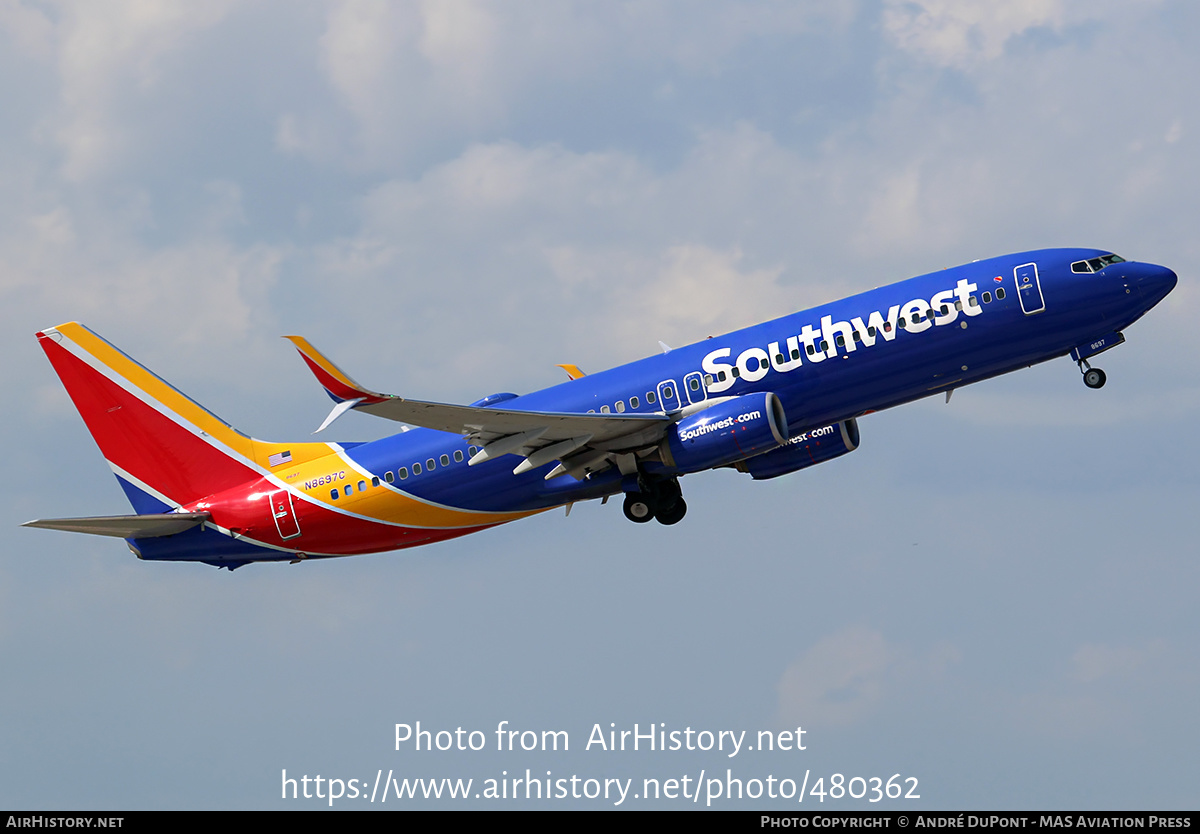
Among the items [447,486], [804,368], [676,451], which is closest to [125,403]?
[447,486]

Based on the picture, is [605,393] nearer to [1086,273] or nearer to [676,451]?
[676,451]

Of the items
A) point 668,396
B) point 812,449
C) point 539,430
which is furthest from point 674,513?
point 539,430

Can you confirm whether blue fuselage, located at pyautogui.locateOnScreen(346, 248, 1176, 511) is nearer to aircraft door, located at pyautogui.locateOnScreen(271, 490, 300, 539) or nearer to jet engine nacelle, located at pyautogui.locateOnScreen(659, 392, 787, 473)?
jet engine nacelle, located at pyautogui.locateOnScreen(659, 392, 787, 473)

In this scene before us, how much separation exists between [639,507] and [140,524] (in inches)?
684

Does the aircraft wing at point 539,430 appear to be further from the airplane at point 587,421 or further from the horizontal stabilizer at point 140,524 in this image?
the horizontal stabilizer at point 140,524

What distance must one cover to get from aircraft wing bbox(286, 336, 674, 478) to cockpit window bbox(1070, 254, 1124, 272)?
12939 millimetres

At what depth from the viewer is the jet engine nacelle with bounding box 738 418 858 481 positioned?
4472 cm

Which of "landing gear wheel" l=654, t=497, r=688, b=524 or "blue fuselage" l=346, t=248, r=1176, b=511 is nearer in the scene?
"blue fuselage" l=346, t=248, r=1176, b=511

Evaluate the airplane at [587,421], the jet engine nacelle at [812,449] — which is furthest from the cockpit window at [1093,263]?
the jet engine nacelle at [812,449]

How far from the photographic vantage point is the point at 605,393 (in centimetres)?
4203

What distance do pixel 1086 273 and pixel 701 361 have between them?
11.8 m

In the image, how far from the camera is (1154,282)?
3828 cm

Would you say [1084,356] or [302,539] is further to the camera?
[302,539]

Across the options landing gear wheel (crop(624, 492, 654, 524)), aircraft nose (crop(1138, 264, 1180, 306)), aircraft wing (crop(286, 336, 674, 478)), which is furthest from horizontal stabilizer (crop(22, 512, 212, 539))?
aircraft nose (crop(1138, 264, 1180, 306))
